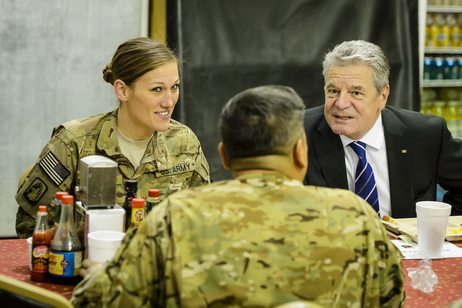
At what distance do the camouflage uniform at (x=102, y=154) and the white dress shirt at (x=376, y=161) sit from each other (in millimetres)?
666

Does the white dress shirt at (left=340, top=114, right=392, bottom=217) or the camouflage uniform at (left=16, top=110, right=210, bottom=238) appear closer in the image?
the camouflage uniform at (left=16, top=110, right=210, bottom=238)

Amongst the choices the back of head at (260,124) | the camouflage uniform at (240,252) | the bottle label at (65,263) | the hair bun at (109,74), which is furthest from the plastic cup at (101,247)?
the hair bun at (109,74)

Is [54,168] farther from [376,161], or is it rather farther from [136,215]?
[376,161]

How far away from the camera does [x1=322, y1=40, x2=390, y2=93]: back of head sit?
9.84ft

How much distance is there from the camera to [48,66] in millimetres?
4516

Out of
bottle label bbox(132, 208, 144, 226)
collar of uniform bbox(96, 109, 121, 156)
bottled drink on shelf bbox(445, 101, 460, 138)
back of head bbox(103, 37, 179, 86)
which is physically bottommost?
bottle label bbox(132, 208, 144, 226)

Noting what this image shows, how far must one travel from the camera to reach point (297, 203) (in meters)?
1.51

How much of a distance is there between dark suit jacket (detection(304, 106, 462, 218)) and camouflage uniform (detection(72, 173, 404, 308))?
1443 millimetres

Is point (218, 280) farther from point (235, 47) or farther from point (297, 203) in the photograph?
point (235, 47)

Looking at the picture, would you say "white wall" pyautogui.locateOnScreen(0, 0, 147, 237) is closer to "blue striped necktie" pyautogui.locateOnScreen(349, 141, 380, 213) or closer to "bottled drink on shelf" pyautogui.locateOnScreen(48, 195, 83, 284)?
"blue striped necktie" pyautogui.locateOnScreen(349, 141, 380, 213)

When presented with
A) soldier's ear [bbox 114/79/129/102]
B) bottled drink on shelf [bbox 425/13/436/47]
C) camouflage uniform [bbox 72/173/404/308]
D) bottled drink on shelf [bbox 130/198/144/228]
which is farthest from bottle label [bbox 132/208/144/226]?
bottled drink on shelf [bbox 425/13/436/47]

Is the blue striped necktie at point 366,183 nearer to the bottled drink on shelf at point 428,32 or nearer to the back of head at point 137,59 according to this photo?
the back of head at point 137,59

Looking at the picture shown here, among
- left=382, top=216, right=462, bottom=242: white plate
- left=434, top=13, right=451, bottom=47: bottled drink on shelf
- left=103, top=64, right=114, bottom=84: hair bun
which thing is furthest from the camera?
left=434, top=13, right=451, bottom=47: bottled drink on shelf

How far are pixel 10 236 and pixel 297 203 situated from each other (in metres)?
3.63
